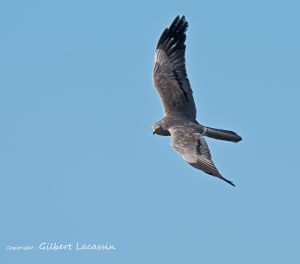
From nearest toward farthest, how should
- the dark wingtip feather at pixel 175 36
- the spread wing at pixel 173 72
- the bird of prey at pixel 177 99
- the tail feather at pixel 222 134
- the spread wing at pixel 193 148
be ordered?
the spread wing at pixel 193 148, the bird of prey at pixel 177 99, the tail feather at pixel 222 134, the spread wing at pixel 173 72, the dark wingtip feather at pixel 175 36

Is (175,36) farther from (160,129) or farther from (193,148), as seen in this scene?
(193,148)

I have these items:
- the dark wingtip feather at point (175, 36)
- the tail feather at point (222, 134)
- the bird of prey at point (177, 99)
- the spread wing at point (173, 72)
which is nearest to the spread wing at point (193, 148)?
the bird of prey at point (177, 99)

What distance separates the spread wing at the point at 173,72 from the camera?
20.3 metres

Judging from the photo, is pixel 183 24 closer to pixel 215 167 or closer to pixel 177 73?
pixel 177 73

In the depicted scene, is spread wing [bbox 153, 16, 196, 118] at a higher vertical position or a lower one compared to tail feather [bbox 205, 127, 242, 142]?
higher

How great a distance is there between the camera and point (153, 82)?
68.6 feet

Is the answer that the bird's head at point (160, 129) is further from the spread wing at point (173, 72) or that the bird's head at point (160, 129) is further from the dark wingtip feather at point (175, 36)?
the dark wingtip feather at point (175, 36)

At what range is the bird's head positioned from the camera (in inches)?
766

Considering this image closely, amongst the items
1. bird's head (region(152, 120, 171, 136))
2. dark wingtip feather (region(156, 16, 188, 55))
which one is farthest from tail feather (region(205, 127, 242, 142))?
dark wingtip feather (region(156, 16, 188, 55))

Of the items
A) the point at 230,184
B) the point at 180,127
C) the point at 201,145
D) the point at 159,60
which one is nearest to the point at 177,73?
the point at 159,60

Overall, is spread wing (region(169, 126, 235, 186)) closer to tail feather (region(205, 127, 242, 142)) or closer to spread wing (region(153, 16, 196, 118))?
tail feather (region(205, 127, 242, 142))

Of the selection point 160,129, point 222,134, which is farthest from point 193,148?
point 160,129

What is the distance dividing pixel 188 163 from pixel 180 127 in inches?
89.5

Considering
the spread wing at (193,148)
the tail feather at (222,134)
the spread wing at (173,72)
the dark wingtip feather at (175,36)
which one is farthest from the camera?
the dark wingtip feather at (175,36)
